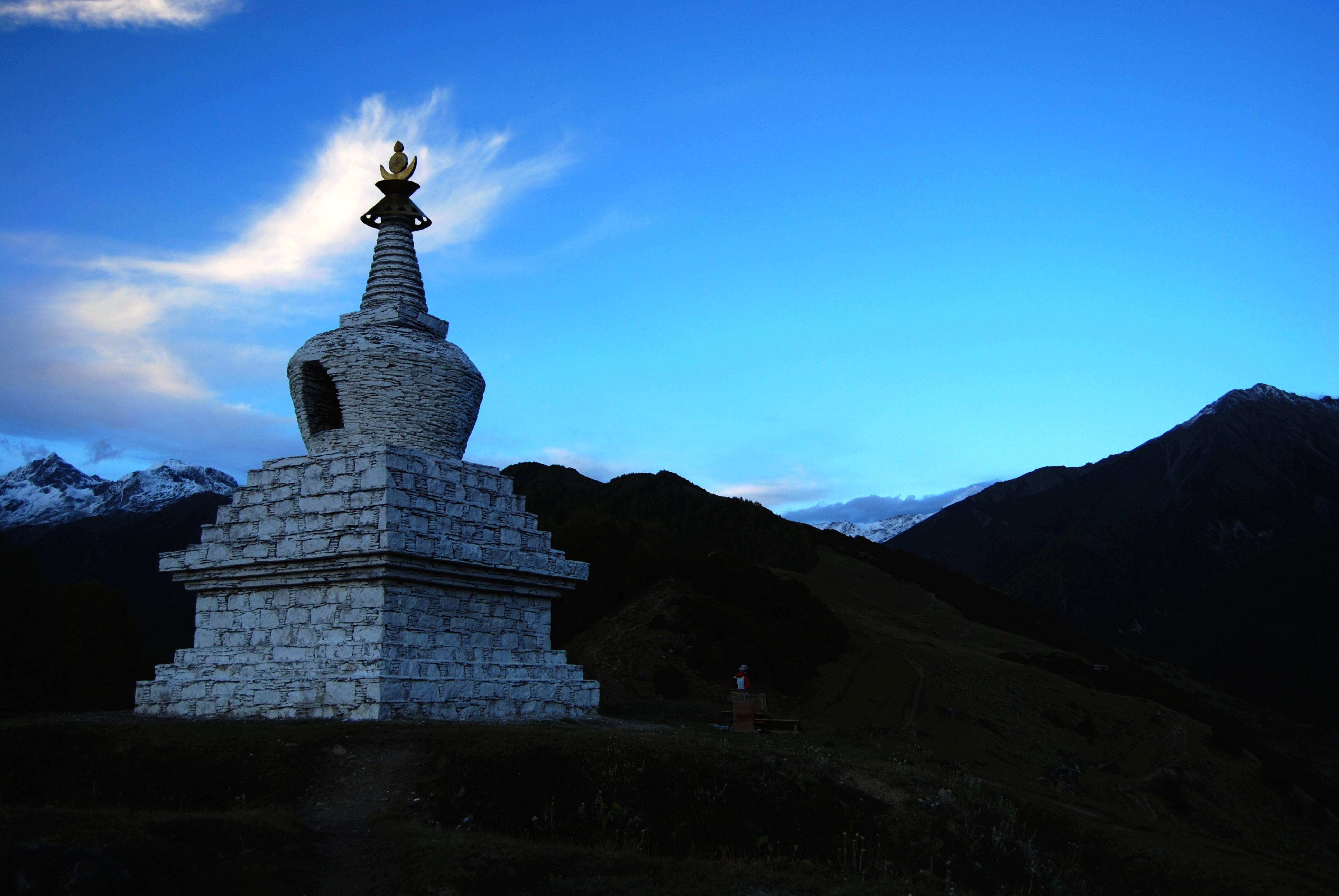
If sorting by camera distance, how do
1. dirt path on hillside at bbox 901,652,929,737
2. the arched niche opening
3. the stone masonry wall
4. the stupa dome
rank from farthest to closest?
1. dirt path on hillside at bbox 901,652,929,737
2. the arched niche opening
3. the stupa dome
4. the stone masonry wall

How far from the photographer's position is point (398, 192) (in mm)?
15656

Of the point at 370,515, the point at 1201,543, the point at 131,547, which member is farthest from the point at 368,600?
the point at 1201,543

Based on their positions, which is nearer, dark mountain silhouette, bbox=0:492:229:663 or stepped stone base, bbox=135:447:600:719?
stepped stone base, bbox=135:447:600:719

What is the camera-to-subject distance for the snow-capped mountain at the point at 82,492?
105 meters

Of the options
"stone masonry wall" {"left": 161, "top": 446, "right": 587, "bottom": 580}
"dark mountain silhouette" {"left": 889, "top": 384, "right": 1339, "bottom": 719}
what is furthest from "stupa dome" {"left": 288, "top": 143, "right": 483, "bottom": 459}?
"dark mountain silhouette" {"left": 889, "top": 384, "right": 1339, "bottom": 719}

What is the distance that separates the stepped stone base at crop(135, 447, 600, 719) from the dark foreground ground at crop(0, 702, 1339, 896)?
1107 mm

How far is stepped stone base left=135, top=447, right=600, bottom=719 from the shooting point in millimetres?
12469

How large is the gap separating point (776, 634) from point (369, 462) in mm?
22861

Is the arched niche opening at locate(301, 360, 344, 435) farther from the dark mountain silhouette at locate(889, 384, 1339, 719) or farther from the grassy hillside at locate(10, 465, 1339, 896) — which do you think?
the dark mountain silhouette at locate(889, 384, 1339, 719)

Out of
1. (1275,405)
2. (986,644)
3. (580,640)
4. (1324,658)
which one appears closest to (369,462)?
(580,640)

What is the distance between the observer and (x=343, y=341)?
14516mm

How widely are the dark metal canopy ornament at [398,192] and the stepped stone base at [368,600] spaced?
4135 mm

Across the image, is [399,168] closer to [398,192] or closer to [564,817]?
[398,192]

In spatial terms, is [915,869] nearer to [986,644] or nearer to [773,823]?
[773,823]
